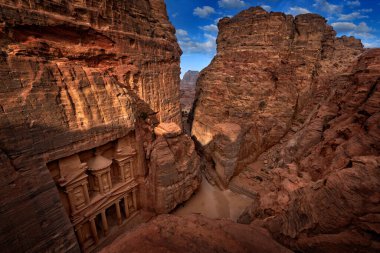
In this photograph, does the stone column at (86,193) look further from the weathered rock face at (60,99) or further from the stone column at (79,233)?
the stone column at (79,233)

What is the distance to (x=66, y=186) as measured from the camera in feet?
24.9

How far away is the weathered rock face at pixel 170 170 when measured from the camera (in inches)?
412

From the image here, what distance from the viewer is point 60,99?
24.4 ft

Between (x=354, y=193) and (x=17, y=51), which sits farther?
(x=17, y=51)

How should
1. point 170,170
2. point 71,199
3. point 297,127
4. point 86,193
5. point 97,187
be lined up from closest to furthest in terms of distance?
1. point 71,199
2. point 86,193
3. point 97,187
4. point 170,170
5. point 297,127

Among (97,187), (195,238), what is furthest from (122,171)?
(195,238)

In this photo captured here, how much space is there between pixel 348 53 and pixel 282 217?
67.5ft

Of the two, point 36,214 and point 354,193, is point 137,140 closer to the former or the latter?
point 36,214

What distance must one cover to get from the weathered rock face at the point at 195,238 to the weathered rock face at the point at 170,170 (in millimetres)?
4414

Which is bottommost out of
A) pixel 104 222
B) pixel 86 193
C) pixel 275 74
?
pixel 104 222

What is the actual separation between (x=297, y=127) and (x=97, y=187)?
17.5 m

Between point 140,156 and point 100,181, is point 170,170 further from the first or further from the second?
point 100,181

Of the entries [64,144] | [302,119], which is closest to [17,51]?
[64,144]

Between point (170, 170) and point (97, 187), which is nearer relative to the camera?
point (97, 187)
